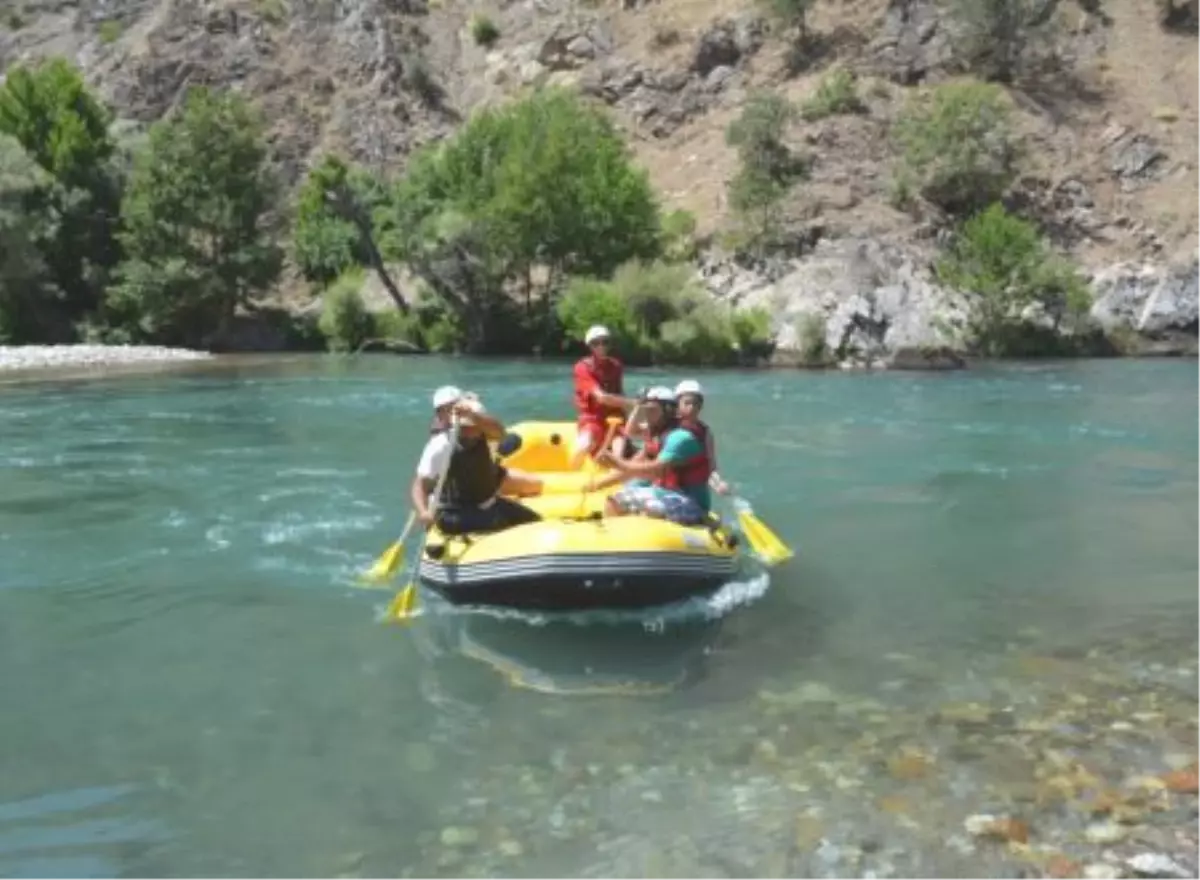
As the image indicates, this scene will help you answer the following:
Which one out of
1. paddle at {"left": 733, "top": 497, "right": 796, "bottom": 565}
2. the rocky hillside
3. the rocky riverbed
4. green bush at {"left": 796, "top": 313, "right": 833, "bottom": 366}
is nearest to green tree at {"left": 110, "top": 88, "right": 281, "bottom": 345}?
the rocky hillside

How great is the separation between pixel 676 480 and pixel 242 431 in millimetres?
12241

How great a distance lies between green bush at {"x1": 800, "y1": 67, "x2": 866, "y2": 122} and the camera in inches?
1775

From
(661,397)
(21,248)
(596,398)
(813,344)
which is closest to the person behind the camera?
(661,397)

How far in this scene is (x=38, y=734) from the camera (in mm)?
6762

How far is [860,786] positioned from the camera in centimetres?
595

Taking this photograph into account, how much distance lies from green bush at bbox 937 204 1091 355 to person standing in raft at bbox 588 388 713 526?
26949 millimetres

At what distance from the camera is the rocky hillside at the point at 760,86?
122 feet

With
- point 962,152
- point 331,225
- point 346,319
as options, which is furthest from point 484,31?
point 962,152

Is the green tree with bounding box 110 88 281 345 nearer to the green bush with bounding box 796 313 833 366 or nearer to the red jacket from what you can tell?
the green bush with bounding box 796 313 833 366

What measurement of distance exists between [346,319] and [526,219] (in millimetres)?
6645

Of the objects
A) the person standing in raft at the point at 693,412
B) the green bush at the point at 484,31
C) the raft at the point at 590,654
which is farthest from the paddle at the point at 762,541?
the green bush at the point at 484,31

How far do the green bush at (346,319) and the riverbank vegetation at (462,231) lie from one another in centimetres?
7

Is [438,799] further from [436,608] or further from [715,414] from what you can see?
[715,414]

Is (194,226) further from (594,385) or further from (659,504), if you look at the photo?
(659,504)
